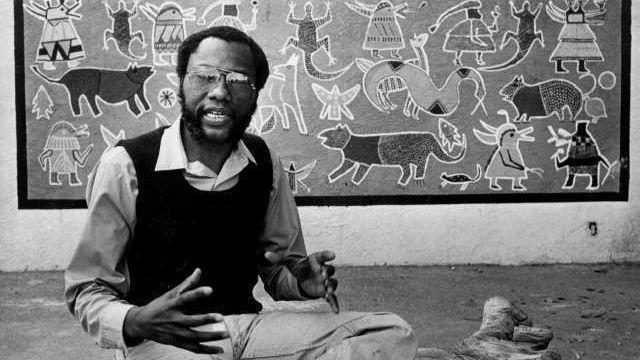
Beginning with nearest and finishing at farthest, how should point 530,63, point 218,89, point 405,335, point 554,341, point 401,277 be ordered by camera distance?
point 405,335, point 218,89, point 554,341, point 401,277, point 530,63

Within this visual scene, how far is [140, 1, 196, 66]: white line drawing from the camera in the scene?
6234 mm

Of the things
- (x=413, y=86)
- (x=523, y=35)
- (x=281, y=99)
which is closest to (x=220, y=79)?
(x=281, y=99)

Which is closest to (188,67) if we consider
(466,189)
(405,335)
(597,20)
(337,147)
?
(405,335)

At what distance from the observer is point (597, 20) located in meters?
6.47

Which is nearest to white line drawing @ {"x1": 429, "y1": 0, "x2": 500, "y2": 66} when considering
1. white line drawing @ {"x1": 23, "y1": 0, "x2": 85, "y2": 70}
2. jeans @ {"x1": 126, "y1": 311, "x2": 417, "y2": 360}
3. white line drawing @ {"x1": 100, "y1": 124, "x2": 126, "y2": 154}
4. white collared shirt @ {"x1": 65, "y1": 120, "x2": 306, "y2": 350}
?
white line drawing @ {"x1": 100, "y1": 124, "x2": 126, "y2": 154}

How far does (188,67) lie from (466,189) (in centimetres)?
421

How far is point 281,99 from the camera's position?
250 inches

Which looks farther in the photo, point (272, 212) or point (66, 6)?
point (66, 6)

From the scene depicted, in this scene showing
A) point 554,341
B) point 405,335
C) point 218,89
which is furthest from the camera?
point 554,341

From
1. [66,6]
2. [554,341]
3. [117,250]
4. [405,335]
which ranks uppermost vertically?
[66,6]

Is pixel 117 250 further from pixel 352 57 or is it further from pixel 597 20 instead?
pixel 597 20

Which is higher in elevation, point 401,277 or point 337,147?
point 337,147

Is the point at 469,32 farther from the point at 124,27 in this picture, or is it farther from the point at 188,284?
the point at 188,284

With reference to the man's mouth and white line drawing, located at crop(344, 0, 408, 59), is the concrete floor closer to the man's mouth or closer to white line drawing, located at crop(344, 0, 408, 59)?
white line drawing, located at crop(344, 0, 408, 59)
